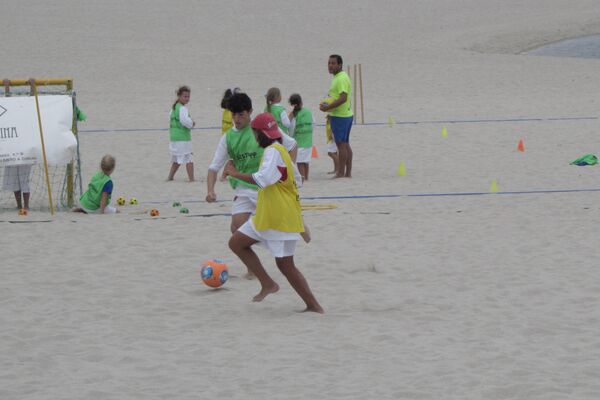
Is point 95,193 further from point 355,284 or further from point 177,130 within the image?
point 355,284

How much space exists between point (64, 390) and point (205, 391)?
74 cm

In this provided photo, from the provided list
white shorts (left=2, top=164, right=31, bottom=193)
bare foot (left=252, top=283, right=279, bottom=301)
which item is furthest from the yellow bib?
white shorts (left=2, top=164, right=31, bottom=193)

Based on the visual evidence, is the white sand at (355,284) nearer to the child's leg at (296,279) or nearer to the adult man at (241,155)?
the child's leg at (296,279)

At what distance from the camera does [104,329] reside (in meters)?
6.86

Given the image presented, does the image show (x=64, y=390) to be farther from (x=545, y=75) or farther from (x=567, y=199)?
(x=545, y=75)

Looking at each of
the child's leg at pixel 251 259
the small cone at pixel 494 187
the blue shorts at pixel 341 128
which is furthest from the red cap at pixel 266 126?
the blue shorts at pixel 341 128

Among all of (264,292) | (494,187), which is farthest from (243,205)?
(494,187)

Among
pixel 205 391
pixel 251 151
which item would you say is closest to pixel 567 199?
pixel 251 151

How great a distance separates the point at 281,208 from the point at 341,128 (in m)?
6.56

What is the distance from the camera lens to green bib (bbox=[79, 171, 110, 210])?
Result: 1089 cm

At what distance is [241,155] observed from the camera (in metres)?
7.87

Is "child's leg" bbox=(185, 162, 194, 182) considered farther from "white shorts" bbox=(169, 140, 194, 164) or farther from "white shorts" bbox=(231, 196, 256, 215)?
"white shorts" bbox=(231, 196, 256, 215)

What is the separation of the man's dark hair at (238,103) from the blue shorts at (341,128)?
5.74 metres

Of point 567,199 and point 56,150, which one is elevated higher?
point 56,150
